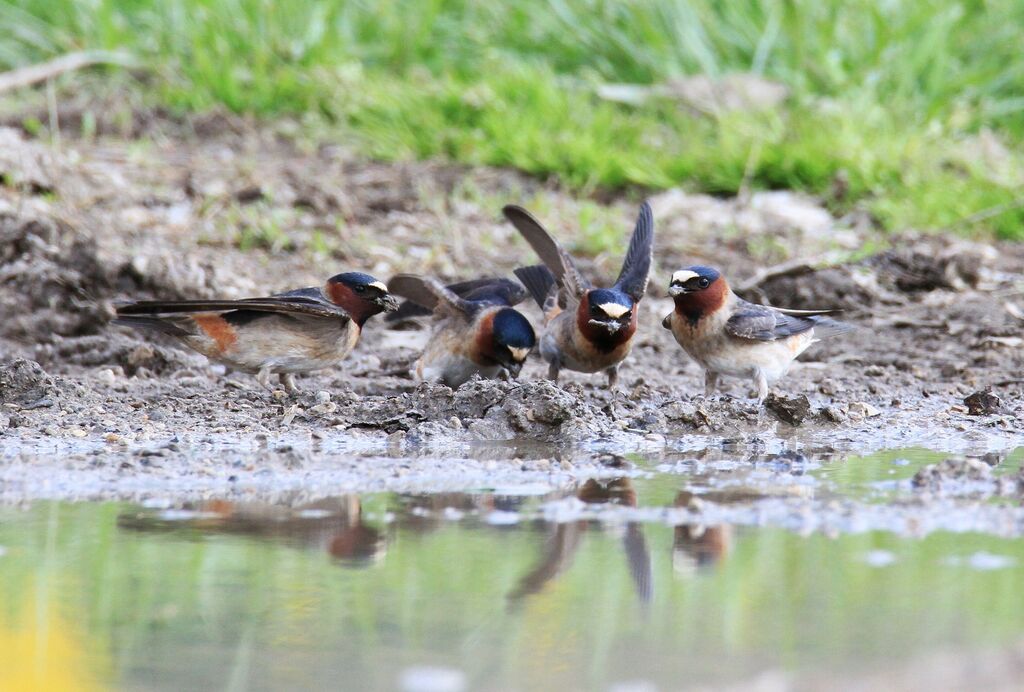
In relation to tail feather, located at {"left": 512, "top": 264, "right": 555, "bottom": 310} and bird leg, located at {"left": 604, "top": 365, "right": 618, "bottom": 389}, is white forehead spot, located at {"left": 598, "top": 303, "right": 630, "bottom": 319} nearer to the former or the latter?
bird leg, located at {"left": 604, "top": 365, "right": 618, "bottom": 389}

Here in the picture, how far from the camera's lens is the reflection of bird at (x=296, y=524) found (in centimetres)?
393

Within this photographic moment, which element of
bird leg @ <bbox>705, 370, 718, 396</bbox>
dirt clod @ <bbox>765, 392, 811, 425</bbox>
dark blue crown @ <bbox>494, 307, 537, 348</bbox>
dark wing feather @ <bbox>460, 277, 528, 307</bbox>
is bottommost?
dirt clod @ <bbox>765, 392, 811, 425</bbox>

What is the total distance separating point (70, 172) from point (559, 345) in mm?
3921

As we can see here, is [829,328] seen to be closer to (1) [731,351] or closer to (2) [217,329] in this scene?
(1) [731,351]

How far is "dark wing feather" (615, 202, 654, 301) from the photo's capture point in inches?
288

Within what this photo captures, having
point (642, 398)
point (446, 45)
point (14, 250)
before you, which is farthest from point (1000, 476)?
point (446, 45)

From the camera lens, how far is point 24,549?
3834 mm

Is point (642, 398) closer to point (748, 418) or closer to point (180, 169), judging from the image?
point (748, 418)

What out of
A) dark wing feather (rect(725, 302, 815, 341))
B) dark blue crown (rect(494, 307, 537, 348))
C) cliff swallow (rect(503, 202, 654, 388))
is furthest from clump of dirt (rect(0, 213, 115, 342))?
dark wing feather (rect(725, 302, 815, 341))

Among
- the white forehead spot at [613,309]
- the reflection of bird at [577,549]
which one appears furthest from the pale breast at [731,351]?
the reflection of bird at [577,549]

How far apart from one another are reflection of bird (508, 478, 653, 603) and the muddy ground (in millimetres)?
469

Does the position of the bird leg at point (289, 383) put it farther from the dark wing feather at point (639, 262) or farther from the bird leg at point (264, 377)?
the dark wing feather at point (639, 262)

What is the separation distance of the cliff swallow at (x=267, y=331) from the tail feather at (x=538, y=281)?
1143 millimetres

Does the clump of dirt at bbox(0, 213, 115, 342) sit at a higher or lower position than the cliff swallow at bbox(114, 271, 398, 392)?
higher
